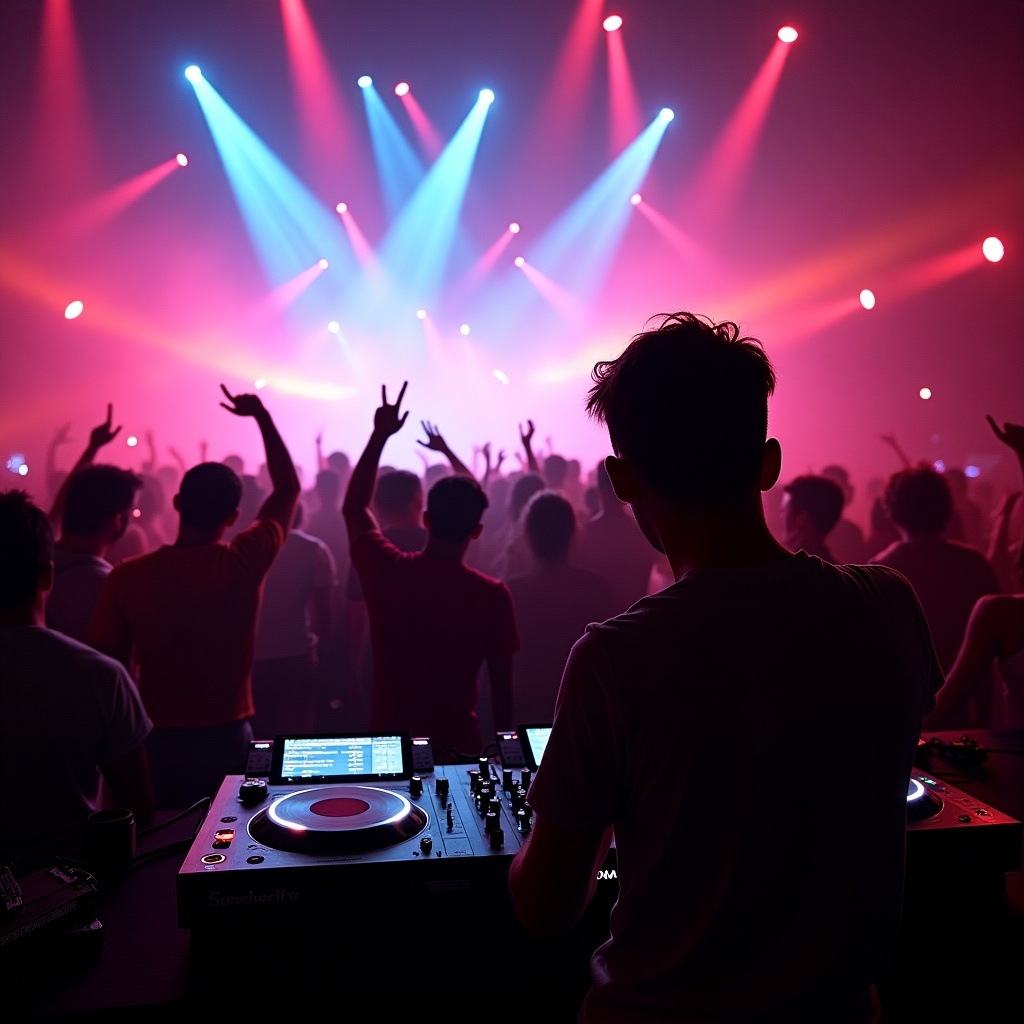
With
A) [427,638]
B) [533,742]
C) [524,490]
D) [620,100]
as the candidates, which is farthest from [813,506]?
[620,100]

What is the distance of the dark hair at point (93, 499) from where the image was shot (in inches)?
94.0

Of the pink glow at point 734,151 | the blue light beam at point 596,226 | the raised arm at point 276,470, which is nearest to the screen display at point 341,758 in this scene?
the raised arm at point 276,470

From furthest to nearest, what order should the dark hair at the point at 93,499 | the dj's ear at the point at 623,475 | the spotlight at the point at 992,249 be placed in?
the spotlight at the point at 992,249
the dark hair at the point at 93,499
the dj's ear at the point at 623,475

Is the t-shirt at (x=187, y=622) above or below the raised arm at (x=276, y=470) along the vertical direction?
below

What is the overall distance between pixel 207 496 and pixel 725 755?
5.81 feet

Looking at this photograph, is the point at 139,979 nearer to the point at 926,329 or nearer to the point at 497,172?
the point at 497,172

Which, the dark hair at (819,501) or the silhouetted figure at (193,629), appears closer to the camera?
the silhouetted figure at (193,629)

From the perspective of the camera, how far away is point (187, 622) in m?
2.16

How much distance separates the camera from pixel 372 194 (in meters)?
8.02

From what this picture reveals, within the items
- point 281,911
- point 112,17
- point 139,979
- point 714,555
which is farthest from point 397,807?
point 112,17

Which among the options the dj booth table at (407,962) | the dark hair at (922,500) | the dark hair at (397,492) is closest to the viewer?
the dj booth table at (407,962)

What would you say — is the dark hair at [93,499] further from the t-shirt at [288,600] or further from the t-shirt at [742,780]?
the t-shirt at [742,780]

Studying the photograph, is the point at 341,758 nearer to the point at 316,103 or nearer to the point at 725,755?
the point at 725,755

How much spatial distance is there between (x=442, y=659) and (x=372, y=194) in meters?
7.03
